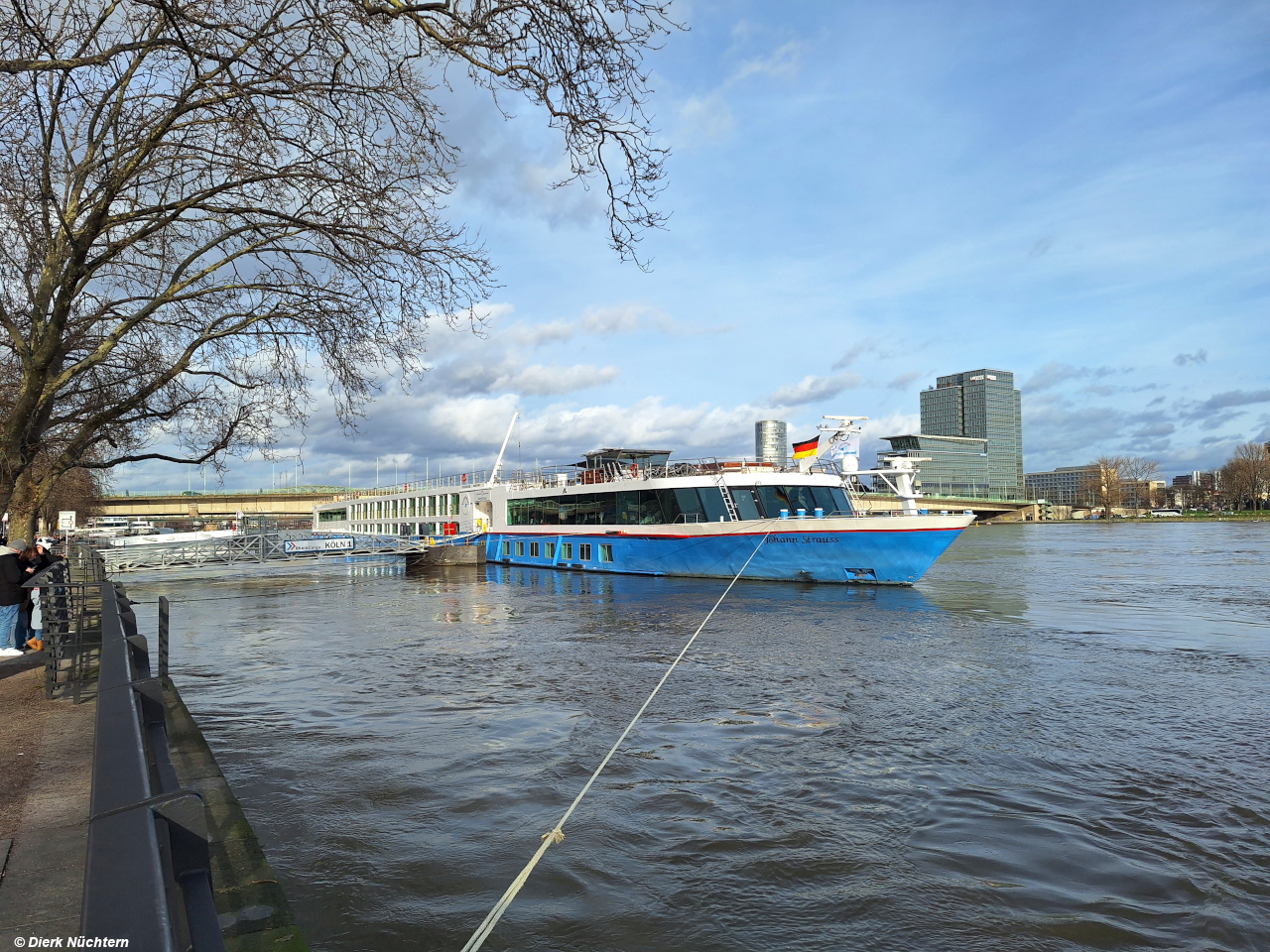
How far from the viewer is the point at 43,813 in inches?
189

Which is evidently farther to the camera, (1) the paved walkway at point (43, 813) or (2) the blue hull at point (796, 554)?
(2) the blue hull at point (796, 554)

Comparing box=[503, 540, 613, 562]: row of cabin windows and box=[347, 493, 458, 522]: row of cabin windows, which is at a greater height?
box=[347, 493, 458, 522]: row of cabin windows

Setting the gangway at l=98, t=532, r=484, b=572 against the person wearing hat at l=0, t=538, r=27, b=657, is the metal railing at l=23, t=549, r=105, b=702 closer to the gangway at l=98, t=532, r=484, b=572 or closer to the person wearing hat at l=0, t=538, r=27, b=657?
the person wearing hat at l=0, t=538, r=27, b=657

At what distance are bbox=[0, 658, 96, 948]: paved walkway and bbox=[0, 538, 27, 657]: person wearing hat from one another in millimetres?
2805

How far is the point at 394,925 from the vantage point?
4.91 meters

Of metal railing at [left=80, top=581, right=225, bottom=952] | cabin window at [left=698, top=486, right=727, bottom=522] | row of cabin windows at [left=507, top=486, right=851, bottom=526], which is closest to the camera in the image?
metal railing at [left=80, top=581, right=225, bottom=952]

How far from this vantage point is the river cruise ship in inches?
1056

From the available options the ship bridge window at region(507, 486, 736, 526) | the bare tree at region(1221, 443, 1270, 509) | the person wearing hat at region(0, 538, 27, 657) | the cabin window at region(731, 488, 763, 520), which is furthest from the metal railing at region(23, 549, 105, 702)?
the bare tree at region(1221, 443, 1270, 509)

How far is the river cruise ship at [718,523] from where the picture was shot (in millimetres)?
26828

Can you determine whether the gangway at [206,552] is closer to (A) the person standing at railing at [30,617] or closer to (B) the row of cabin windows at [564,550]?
(B) the row of cabin windows at [564,550]

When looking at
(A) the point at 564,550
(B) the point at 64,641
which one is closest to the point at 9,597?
(B) the point at 64,641

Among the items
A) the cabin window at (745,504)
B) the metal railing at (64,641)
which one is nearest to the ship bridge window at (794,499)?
the cabin window at (745,504)

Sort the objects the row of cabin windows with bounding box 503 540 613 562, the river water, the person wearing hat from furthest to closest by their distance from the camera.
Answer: the row of cabin windows with bounding box 503 540 613 562, the person wearing hat, the river water

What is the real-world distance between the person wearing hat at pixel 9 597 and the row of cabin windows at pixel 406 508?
38.5 m
